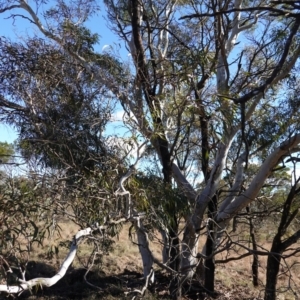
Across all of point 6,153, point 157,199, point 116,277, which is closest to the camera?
point 157,199

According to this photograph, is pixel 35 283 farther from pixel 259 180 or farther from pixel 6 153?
pixel 6 153

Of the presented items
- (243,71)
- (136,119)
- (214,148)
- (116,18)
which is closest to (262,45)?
(243,71)

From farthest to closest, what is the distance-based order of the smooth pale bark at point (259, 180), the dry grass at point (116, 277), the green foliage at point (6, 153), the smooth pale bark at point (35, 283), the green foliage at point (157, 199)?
the dry grass at point (116, 277) < the smooth pale bark at point (259, 180) < the green foliage at point (157, 199) < the green foliage at point (6, 153) < the smooth pale bark at point (35, 283)

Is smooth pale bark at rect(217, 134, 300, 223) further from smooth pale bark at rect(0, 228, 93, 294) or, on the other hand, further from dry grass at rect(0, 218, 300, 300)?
smooth pale bark at rect(0, 228, 93, 294)

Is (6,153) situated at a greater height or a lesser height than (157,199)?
greater

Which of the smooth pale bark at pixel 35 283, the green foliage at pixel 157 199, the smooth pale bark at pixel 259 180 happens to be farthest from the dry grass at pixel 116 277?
the smooth pale bark at pixel 35 283

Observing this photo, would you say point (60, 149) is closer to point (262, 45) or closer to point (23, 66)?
point (23, 66)

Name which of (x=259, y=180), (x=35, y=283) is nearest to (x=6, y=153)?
(x=259, y=180)

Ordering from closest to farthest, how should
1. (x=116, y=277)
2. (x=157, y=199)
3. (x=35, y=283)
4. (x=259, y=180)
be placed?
(x=35, y=283), (x=157, y=199), (x=259, y=180), (x=116, y=277)

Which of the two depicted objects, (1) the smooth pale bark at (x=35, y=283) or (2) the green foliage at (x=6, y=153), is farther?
(2) the green foliage at (x=6, y=153)

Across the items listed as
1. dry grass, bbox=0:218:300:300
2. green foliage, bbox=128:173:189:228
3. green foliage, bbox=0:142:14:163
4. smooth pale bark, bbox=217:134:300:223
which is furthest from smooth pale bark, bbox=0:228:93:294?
smooth pale bark, bbox=217:134:300:223

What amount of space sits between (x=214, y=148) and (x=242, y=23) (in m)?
2.42

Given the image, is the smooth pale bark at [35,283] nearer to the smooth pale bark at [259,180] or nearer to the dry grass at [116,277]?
the dry grass at [116,277]

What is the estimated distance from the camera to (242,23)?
9.30m
